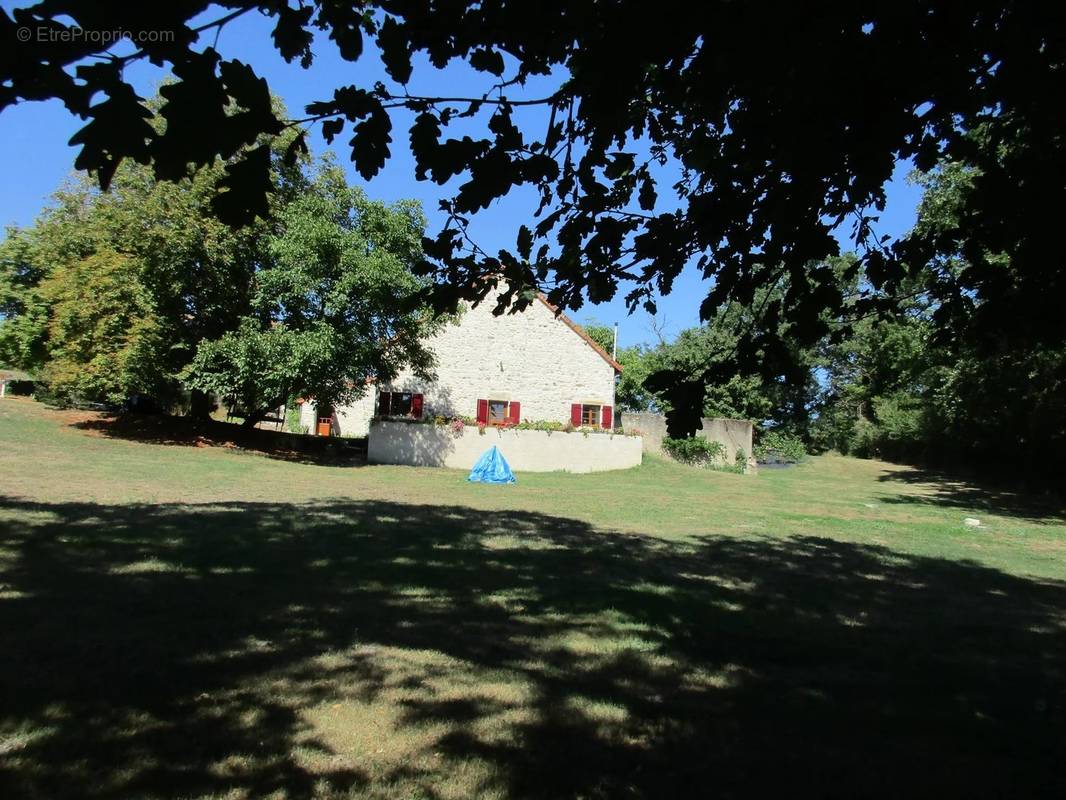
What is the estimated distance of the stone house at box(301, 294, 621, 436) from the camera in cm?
2900

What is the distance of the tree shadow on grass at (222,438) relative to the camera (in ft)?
83.5

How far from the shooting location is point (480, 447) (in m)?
25.2

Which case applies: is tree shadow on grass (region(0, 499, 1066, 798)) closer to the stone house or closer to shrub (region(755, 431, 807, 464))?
the stone house

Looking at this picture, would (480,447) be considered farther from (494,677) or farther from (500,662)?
(494,677)

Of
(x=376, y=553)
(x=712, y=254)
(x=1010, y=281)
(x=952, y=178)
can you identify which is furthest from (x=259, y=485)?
(x=952, y=178)

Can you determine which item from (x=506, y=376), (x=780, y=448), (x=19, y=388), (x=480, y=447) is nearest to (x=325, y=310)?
(x=480, y=447)

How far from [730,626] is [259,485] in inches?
494

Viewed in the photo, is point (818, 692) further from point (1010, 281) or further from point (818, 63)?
point (818, 63)

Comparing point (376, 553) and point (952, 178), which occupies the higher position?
point (952, 178)

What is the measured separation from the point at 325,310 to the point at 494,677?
20.3 meters

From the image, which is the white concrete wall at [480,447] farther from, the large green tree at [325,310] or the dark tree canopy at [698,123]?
the dark tree canopy at [698,123]

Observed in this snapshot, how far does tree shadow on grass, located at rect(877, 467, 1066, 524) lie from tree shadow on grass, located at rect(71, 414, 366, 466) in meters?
18.5

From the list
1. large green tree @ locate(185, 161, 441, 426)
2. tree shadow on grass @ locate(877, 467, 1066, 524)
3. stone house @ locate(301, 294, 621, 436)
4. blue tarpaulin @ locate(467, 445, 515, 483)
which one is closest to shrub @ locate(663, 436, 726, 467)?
stone house @ locate(301, 294, 621, 436)

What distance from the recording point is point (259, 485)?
15.8 metres
